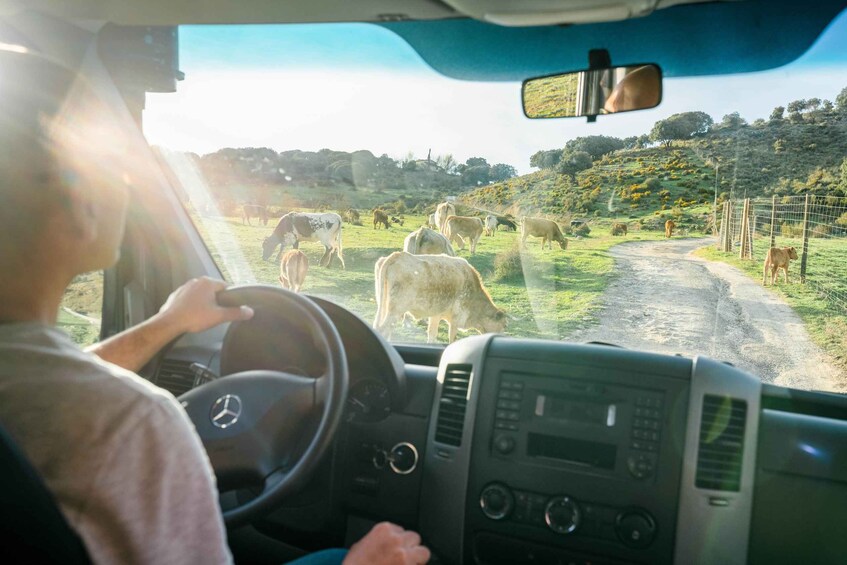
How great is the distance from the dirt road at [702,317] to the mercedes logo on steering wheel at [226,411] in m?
1.22

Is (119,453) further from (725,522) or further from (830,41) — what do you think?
(830,41)

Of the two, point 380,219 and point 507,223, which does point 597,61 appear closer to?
point 380,219

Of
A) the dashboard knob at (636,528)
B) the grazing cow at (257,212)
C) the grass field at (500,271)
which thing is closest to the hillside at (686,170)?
the grass field at (500,271)

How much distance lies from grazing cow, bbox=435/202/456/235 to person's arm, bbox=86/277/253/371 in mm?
4054

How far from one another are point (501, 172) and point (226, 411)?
4211 millimetres

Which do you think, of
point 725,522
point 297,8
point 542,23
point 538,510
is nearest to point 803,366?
point 725,522

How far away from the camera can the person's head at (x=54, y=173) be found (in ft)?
3.32

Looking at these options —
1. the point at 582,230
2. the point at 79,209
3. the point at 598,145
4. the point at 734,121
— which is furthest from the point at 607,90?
the point at 734,121

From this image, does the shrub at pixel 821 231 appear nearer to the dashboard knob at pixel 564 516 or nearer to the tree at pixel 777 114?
the dashboard knob at pixel 564 516

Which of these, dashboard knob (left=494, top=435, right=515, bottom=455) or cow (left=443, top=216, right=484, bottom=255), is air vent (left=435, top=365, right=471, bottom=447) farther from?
cow (left=443, top=216, right=484, bottom=255)

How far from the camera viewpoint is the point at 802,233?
3.10 meters

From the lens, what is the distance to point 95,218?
1079 mm

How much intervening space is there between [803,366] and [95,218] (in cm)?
246

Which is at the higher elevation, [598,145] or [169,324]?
[598,145]
